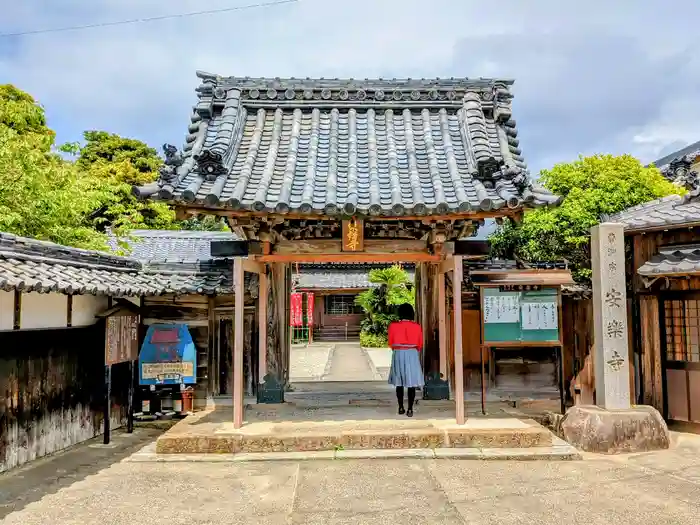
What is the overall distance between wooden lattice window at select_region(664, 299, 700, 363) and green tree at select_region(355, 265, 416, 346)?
62.0ft

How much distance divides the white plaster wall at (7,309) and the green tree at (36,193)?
13.1ft

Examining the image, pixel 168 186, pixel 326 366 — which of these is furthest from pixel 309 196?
pixel 326 366

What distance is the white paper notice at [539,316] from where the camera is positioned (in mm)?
9078

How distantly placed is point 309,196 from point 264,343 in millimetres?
3802

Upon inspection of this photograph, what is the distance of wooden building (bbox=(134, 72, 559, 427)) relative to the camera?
767cm

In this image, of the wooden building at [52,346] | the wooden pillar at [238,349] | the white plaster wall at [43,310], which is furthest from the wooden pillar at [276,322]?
the white plaster wall at [43,310]

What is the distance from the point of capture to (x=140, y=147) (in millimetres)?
29656

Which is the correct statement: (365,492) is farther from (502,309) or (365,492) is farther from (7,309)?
(7,309)

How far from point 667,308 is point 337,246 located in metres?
6.02

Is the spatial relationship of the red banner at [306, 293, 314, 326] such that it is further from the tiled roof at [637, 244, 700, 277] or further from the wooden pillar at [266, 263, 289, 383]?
the tiled roof at [637, 244, 700, 277]

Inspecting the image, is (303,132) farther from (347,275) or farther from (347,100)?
(347,275)

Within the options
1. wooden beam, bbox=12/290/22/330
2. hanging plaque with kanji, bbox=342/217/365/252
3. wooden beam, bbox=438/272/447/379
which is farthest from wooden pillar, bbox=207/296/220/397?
wooden beam, bbox=438/272/447/379

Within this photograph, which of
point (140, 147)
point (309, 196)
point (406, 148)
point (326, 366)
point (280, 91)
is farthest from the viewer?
point (140, 147)

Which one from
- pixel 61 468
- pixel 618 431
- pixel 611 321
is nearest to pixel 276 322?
pixel 61 468
